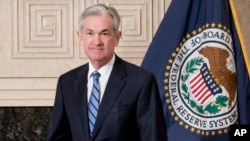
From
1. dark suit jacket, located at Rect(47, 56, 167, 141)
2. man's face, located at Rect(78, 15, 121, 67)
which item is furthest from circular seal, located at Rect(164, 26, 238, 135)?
man's face, located at Rect(78, 15, 121, 67)

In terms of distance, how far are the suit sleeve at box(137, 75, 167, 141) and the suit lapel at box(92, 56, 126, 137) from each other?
0.08m

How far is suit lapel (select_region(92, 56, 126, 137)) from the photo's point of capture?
1807 millimetres

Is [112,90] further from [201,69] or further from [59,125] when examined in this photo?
[201,69]

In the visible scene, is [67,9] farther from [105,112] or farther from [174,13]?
[105,112]

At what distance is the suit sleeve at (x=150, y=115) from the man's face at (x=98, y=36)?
0.55 feet

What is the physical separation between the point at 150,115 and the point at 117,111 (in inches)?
4.1

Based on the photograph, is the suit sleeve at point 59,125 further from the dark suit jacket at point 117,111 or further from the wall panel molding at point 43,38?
the wall panel molding at point 43,38

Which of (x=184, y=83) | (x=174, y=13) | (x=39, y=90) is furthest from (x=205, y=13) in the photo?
(x=39, y=90)

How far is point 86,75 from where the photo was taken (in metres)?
1.94

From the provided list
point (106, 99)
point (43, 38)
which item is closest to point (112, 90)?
point (106, 99)

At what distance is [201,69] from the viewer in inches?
128

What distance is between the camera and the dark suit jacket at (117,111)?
1.80m

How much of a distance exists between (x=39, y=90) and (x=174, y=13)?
0.94m

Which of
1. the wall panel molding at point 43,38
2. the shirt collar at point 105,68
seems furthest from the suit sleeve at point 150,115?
the wall panel molding at point 43,38
